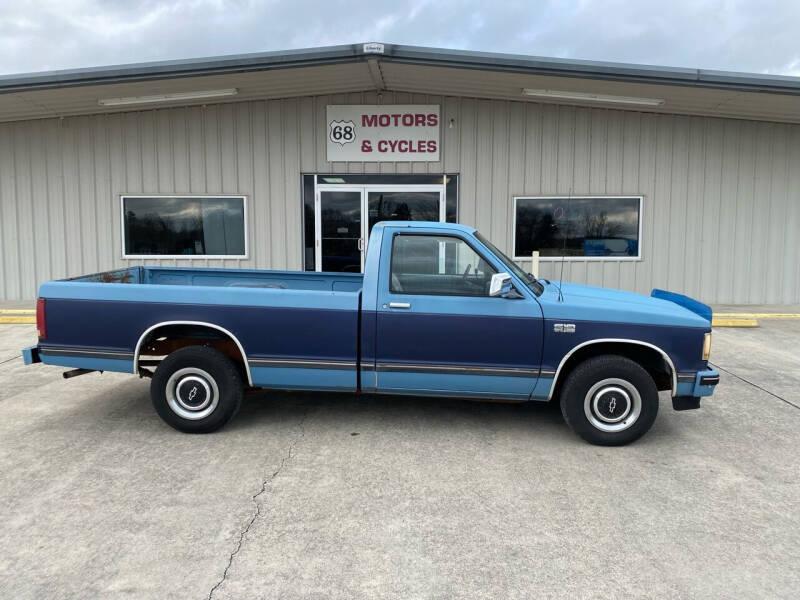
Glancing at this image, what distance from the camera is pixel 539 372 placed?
15.2ft

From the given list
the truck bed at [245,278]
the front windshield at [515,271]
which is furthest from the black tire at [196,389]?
the front windshield at [515,271]

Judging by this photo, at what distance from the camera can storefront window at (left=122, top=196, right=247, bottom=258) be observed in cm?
1154

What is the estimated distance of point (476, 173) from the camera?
37.4ft

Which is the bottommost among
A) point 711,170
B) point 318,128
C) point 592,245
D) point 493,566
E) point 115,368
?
point 493,566

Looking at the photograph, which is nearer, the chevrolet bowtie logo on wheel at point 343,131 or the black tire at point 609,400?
the black tire at point 609,400

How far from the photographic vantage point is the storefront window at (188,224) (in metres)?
11.5

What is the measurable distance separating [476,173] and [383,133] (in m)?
2.00

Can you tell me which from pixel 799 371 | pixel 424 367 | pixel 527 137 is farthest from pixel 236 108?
pixel 799 371

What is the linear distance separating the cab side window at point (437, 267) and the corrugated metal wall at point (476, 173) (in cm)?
691

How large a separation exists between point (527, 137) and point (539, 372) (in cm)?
782

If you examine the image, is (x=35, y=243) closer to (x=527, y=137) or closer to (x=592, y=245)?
(x=527, y=137)

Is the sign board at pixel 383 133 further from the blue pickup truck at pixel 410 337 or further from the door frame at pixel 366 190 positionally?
the blue pickup truck at pixel 410 337

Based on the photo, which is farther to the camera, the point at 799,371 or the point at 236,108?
the point at 236,108

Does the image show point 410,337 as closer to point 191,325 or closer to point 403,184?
point 191,325
